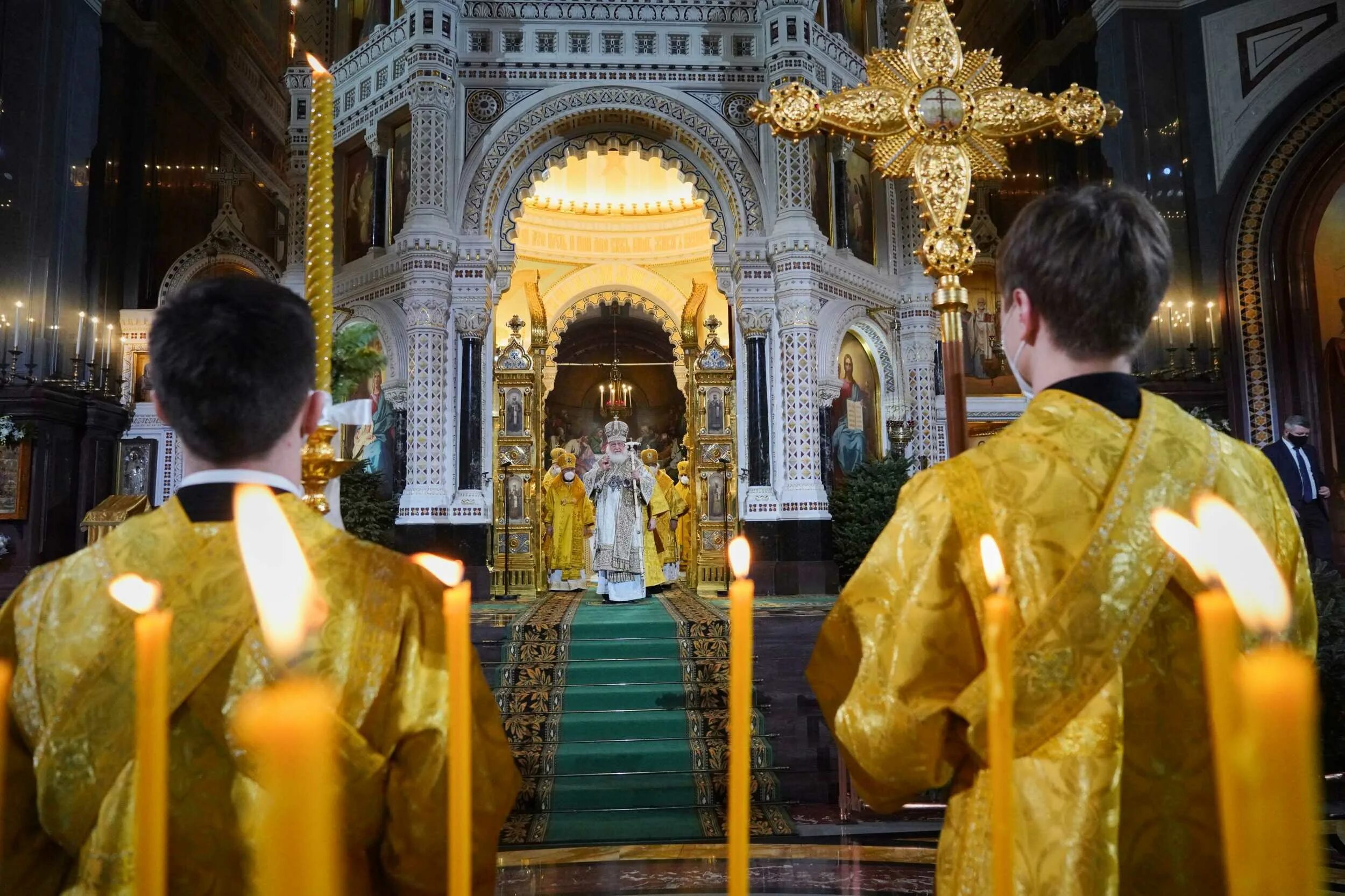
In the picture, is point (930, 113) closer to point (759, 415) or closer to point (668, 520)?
point (759, 415)

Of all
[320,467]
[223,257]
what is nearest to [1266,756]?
[320,467]

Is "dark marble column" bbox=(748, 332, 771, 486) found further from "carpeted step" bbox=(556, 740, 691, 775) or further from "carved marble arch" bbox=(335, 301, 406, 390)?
"carpeted step" bbox=(556, 740, 691, 775)

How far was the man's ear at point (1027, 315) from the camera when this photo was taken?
1.48 m

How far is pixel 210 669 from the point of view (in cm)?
129

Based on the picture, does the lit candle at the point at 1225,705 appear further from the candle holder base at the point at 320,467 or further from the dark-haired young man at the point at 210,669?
the candle holder base at the point at 320,467

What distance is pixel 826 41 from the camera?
1138cm

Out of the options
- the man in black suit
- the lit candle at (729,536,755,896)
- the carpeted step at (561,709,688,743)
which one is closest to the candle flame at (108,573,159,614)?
the lit candle at (729,536,755,896)

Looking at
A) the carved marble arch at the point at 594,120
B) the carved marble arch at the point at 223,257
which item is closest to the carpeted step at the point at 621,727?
the carved marble arch at the point at 594,120

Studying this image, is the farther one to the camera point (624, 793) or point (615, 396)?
point (615, 396)

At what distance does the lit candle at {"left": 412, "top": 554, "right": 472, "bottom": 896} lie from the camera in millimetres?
897

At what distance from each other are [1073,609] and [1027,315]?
491mm

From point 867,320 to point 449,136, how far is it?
579 cm

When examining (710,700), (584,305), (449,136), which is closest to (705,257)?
(584,305)

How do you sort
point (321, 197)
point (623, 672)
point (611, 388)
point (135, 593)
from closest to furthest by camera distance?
point (135, 593), point (321, 197), point (623, 672), point (611, 388)
